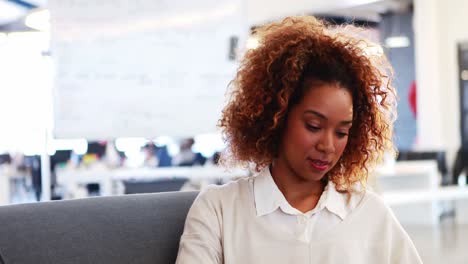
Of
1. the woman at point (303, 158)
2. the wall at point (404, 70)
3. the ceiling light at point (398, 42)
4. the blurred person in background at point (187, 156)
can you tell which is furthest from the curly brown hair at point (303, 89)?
the ceiling light at point (398, 42)

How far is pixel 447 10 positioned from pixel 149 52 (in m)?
6.85

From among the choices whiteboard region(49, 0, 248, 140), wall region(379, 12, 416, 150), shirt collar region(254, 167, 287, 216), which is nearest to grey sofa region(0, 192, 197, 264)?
shirt collar region(254, 167, 287, 216)

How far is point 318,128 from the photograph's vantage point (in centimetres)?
127

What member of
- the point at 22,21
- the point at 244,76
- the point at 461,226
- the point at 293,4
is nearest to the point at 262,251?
the point at 244,76

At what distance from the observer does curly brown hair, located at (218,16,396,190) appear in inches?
52.1

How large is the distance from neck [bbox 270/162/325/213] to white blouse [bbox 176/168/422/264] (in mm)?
24

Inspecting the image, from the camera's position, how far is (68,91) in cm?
343

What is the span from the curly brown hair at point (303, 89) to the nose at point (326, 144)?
0.10m

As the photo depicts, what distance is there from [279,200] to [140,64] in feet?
7.98

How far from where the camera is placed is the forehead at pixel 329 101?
1.27 metres

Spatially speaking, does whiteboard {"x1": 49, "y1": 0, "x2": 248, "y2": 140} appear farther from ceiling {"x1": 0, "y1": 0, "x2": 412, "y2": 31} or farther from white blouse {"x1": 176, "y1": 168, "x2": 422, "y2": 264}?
ceiling {"x1": 0, "y1": 0, "x2": 412, "y2": 31}

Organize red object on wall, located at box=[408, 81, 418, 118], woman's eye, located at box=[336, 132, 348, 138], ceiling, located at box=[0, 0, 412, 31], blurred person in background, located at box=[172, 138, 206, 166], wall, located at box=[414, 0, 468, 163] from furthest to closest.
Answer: red object on wall, located at box=[408, 81, 418, 118] < wall, located at box=[414, 0, 468, 163] < ceiling, located at box=[0, 0, 412, 31] < blurred person in background, located at box=[172, 138, 206, 166] < woman's eye, located at box=[336, 132, 348, 138]

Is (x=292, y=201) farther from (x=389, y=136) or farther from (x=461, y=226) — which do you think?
(x=461, y=226)

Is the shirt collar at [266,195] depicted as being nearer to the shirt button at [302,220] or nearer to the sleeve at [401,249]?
the shirt button at [302,220]
